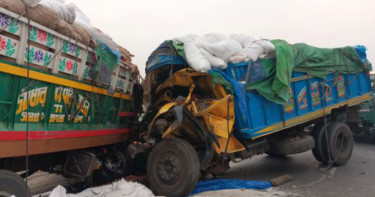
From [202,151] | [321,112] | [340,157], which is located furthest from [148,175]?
[340,157]

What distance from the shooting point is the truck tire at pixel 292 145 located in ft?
18.0

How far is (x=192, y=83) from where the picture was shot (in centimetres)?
515

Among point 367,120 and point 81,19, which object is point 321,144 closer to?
point 367,120

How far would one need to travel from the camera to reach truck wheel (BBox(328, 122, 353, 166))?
6.15 meters

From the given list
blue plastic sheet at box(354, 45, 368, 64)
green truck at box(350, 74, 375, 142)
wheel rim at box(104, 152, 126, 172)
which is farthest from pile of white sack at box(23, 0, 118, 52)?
green truck at box(350, 74, 375, 142)

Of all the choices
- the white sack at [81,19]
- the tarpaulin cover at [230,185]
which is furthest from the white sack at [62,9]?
the tarpaulin cover at [230,185]

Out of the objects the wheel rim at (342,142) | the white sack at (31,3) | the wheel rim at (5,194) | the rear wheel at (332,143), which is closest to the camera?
the wheel rim at (5,194)

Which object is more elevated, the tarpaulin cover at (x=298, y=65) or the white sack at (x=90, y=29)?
the white sack at (x=90, y=29)

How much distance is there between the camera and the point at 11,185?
2.99 m

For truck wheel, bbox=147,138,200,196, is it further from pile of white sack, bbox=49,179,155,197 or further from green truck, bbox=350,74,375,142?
green truck, bbox=350,74,375,142

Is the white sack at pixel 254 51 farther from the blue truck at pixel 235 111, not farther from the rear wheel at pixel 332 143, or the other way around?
the rear wheel at pixel 332 143

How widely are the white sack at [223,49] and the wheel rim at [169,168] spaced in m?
1.76

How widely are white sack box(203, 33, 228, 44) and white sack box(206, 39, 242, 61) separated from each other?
1.06ft

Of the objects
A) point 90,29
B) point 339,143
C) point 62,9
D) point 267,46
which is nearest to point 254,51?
point 267,46
